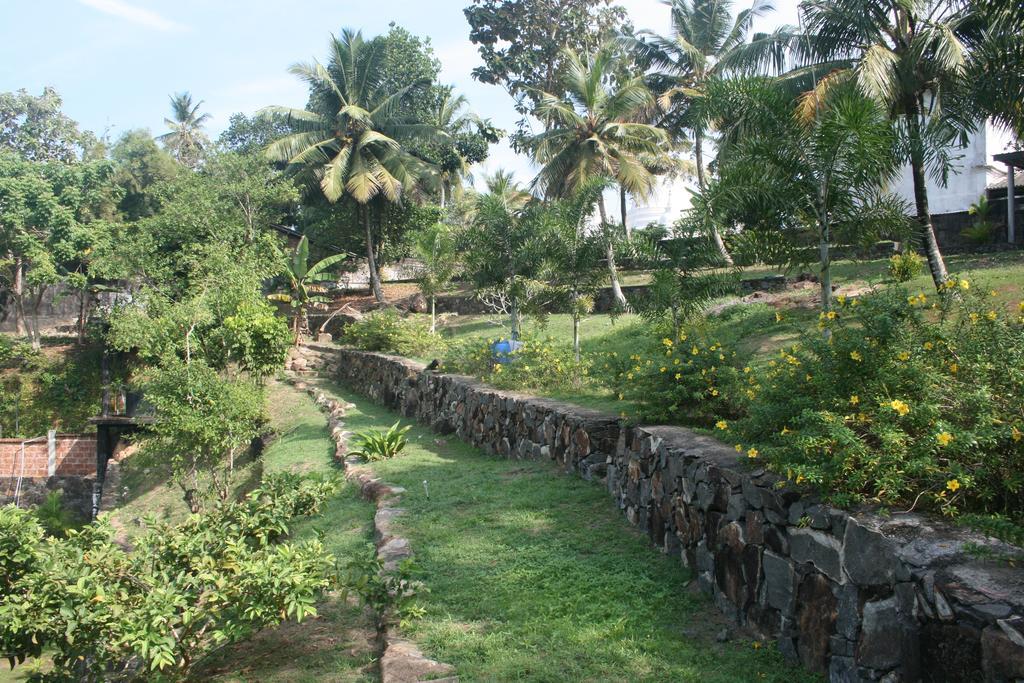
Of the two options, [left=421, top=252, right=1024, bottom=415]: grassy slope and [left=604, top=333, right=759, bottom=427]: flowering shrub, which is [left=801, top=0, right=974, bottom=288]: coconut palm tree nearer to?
[left=421, top=252, right=1024, bottom=415]: grassy slope

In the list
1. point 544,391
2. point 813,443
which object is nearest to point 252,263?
point 544,391

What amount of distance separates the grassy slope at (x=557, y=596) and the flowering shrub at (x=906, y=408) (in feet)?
3.66

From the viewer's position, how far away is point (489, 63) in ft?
115

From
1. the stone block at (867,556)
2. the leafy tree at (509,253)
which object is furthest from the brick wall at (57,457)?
the stone block at (867,556)

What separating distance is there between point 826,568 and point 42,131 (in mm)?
47915

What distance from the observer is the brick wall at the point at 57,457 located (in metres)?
24.0

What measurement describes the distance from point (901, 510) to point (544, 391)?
7679mm

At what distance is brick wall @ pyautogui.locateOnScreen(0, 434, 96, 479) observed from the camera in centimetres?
2405

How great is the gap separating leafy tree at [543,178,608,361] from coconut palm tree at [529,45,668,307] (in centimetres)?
784

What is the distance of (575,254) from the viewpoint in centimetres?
1401

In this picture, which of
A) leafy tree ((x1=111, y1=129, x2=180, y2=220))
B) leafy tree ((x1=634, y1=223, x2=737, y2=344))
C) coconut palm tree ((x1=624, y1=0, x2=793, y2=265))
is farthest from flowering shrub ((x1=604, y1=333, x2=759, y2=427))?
leafy tree ((x1=111, y1=129, x2=180, y2=220))

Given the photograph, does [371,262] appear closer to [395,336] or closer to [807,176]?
[395,336]

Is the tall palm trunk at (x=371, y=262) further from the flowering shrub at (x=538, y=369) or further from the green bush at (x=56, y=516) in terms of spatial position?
the flowering shrub at (x=538, y=369)

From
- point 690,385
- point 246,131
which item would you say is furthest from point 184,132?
point 690,385
